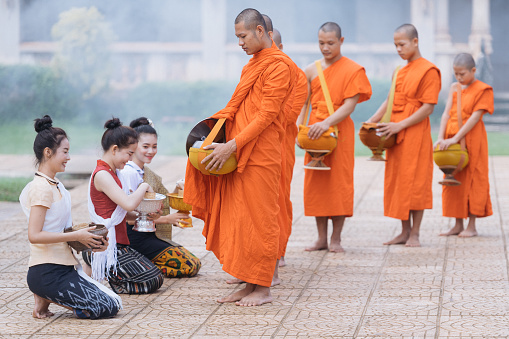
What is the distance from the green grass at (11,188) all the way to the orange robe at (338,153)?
431 centimetres

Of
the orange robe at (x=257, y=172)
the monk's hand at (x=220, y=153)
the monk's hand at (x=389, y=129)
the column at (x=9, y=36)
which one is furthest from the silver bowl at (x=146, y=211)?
the column at (x=9, y=36)

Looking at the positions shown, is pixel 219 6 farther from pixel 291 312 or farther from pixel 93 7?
pixel 291 312

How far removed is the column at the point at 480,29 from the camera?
17438 mm

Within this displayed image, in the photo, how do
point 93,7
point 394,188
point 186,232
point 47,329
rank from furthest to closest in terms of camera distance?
point 93,7 → point 186,232 → point 394,188 → point 47,329

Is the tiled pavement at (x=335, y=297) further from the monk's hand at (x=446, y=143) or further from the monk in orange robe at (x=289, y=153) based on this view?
the monk's hand at (x=446, y=143)

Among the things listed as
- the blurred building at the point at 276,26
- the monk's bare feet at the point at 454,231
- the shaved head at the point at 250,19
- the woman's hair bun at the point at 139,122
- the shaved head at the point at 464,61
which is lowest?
the monk's bare feet at the point at 454,231

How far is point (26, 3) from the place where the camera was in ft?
56.0

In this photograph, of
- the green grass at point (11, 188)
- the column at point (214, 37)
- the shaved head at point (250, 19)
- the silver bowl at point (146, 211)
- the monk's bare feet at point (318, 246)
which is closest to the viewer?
the shaved head at point (250, 19)

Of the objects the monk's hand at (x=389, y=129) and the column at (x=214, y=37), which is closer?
the monk's hand at (x=389, y=129)

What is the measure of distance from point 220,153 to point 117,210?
2.61ft

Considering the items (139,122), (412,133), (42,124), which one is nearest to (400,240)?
(412,133)

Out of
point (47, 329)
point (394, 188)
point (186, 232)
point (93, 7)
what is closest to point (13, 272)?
point (47, 329)

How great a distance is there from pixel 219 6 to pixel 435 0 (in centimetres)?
465

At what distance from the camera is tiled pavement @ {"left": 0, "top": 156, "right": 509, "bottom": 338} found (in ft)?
14.3
